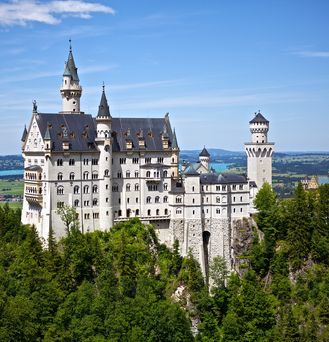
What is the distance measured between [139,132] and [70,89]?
14001 millimetres

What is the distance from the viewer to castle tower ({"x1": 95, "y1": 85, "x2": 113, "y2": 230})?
4392 inches

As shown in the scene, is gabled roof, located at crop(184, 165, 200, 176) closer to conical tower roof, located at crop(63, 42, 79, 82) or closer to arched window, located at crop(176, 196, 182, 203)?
arched window, located at crop(176, 196, 182, 203)

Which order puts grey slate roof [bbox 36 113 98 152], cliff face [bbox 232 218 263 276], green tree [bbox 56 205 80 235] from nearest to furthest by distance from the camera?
1. green tree [bbox 56 205 80 235]
2. grey slate roof [bbox 36 113 98 152]
3. cliff face [bbox 232 218 263 276]

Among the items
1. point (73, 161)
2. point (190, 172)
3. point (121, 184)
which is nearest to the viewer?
point (73, 161)

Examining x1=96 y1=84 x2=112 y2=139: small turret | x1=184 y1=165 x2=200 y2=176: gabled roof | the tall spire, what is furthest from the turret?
the tall spire

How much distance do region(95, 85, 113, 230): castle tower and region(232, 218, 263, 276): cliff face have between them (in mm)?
20329

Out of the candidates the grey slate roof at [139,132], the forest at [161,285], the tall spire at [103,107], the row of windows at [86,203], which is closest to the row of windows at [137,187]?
the row of windows at [86,203]

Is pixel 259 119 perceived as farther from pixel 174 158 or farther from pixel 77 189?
pixel 77 189

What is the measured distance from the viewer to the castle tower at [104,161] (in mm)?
111562

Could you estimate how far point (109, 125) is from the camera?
4424 inches

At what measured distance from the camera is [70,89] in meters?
119

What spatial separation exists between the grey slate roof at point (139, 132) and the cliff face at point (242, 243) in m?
18.2

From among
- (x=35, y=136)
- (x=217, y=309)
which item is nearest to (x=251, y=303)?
(x=217, y=309)

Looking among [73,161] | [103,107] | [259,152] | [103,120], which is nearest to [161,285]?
[73,161]
